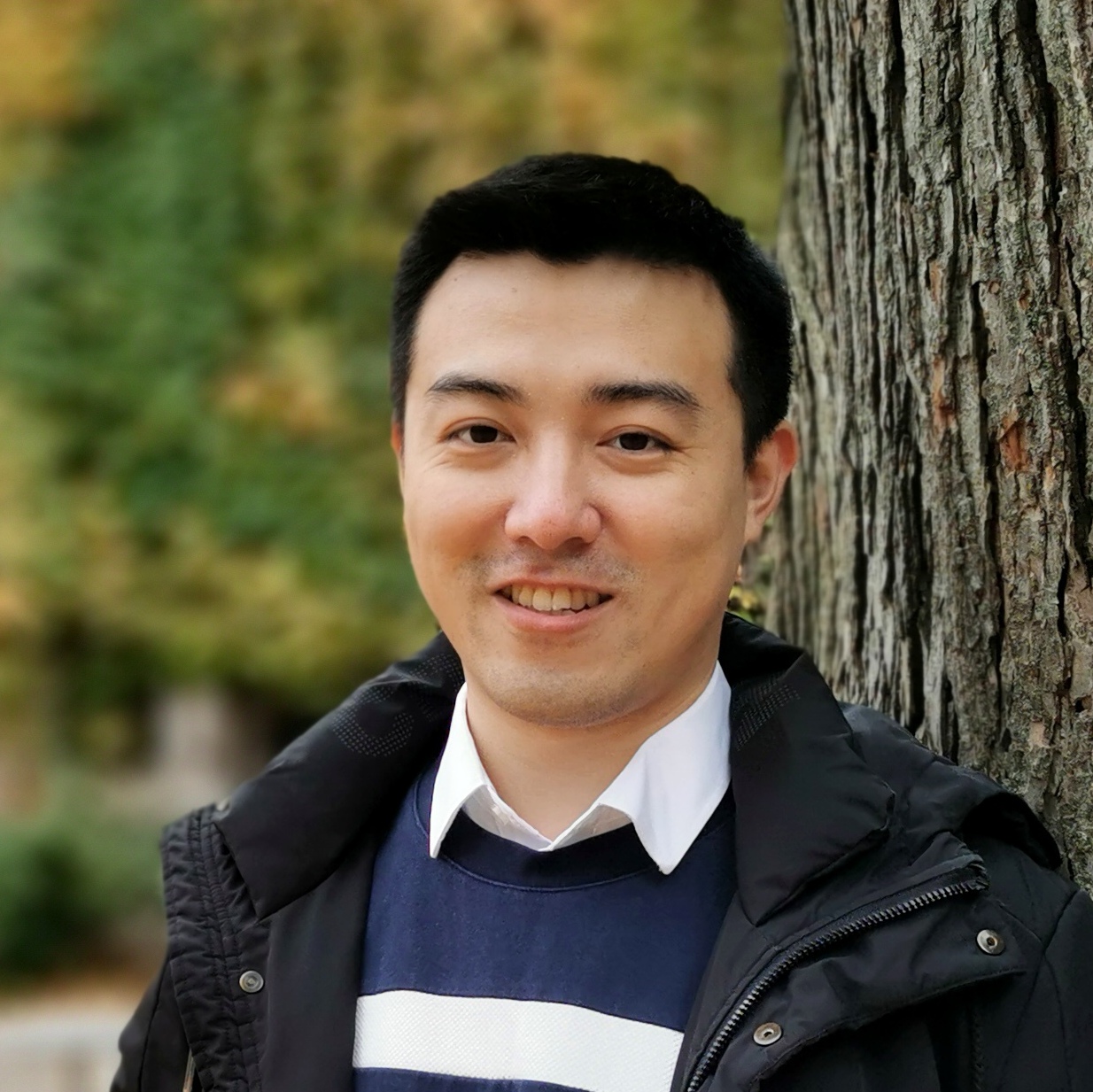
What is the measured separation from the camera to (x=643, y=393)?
5.99 ft

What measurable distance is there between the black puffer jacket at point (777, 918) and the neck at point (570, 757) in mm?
104

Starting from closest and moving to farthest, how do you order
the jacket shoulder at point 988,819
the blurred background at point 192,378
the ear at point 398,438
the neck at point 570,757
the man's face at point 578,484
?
the jacket shoulder at point 988,819 < the man's face at point 578,484 < the neck at point 570,757 < the ear at point 398,438 < the blurred background at point 192,378

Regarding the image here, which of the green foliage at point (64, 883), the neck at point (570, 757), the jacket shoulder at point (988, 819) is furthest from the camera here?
the green foliage at point (64, 883)

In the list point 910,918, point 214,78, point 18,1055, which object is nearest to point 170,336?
point 214,78

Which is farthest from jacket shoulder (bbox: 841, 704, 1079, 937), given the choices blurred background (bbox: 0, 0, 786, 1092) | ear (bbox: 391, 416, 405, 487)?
blurred background (bbox: 0, 0, 786, 1092)

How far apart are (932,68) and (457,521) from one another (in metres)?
0.84

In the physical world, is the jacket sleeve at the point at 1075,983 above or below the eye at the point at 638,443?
below

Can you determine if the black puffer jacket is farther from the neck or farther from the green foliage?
the green foliage

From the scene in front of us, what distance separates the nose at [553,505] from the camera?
5.82 feet

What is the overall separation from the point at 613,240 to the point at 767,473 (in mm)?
385

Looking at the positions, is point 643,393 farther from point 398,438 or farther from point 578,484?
point 398,438

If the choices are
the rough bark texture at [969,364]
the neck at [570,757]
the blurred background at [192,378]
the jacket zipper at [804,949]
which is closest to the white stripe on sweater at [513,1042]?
the jacket zipper at [804,949]

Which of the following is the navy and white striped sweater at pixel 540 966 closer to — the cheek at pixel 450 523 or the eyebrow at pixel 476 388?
the cheek at pixel 450 523

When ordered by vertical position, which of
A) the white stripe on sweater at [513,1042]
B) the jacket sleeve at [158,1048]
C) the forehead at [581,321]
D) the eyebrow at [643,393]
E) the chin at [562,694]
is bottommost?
the jacket sleeve at [158,1048]
